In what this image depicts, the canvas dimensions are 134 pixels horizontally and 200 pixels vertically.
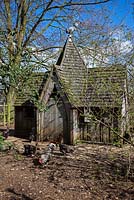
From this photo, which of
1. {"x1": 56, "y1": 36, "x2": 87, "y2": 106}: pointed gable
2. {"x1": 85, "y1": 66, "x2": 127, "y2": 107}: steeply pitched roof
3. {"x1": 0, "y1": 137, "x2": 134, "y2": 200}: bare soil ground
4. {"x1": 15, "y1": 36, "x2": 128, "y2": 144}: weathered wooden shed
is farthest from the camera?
{"x1": 56, "y1": 36, "x2": 87, "y2": 106}: pointed gable

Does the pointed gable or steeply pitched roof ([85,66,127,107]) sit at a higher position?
the pointed gable

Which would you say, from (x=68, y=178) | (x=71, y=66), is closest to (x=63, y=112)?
(x=71, y=66)

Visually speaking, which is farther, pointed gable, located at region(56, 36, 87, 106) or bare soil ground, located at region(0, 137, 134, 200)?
pointed gable, located at region(56, 36, 87, 106)

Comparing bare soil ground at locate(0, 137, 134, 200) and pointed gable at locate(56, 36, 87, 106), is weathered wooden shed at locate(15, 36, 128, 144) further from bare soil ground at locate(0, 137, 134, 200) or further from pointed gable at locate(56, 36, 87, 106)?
bare soil ground at locate(0, 137, 134, 200)

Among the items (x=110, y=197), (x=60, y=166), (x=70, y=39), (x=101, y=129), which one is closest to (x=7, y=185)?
(x=60, y=166)

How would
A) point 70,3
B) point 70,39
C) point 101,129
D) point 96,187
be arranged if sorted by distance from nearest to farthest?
point 96,187, point 101,129, point 70,39, point 70,3

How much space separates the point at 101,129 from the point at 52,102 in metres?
2.86

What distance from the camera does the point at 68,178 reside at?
635 centimetres

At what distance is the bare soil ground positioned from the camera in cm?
535

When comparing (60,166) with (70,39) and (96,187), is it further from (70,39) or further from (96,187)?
(70,39)

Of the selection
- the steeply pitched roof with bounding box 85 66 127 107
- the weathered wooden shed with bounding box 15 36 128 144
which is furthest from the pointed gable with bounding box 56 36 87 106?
the steeply pitched roof with bounding box 85 66 127 107

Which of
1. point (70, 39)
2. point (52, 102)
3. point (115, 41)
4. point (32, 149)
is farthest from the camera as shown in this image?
point (70, 39)

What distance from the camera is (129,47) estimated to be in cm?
595

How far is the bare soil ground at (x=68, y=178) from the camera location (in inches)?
211
